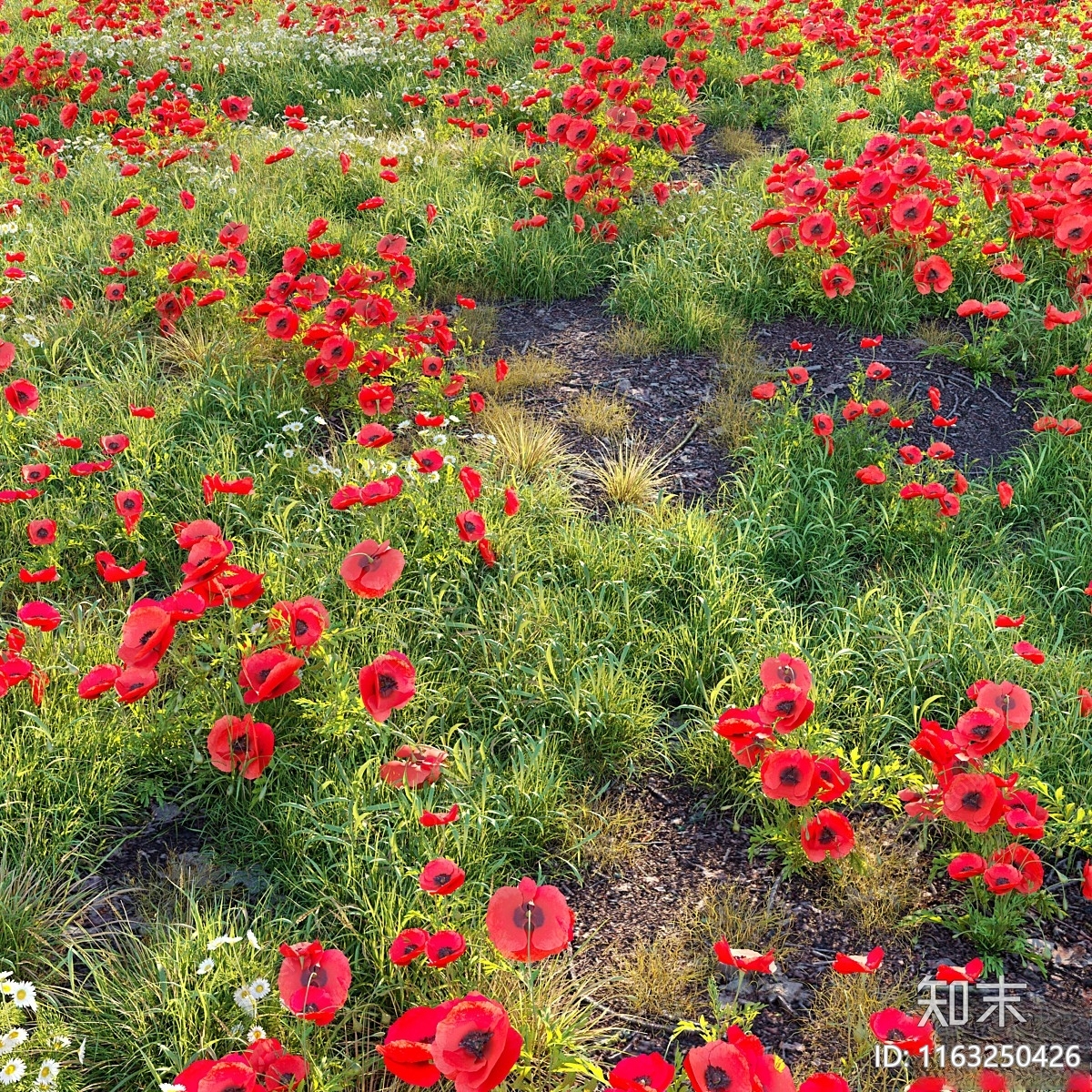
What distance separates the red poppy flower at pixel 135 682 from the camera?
2234 mm

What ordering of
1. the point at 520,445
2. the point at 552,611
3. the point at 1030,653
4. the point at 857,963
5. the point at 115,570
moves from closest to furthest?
1. the point at 857,963
2. the point at 1030,653
3. the point at 115,570
4. the point at 552,611
5. the point at 520,445

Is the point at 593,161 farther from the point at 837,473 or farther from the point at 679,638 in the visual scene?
the point at 679,638

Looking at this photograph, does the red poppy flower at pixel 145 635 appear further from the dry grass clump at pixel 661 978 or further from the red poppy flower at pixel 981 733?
the red poppy flower at pixel 981 733

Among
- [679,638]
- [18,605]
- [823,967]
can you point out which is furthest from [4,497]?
[823,967]

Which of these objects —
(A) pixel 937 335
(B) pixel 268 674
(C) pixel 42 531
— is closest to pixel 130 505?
(C) pixel 42 531

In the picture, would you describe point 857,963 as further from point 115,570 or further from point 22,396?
point 22,396

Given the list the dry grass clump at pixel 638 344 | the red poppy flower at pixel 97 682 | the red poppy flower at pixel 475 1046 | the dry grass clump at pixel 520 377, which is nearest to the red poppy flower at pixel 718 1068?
the red poppy flower at pixel 475 1046

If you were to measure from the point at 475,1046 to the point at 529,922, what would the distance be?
0.25 meters

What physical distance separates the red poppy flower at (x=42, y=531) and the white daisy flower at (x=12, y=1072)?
1.69 m

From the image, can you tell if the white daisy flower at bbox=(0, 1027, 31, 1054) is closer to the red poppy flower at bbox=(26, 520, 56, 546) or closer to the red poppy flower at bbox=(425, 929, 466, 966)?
the red poppy flower at bbox=(425, 929, 466, 966)

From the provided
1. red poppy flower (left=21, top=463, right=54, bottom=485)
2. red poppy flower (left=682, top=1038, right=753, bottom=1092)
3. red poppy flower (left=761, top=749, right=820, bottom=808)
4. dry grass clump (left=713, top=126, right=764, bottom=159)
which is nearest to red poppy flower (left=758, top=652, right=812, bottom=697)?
red poppy flower (left=761, top=749, right=820, bottom=808)

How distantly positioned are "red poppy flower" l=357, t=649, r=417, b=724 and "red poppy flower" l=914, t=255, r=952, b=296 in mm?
3076

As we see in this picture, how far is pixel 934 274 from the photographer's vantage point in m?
4.27

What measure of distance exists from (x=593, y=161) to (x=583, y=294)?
2.62 ft
